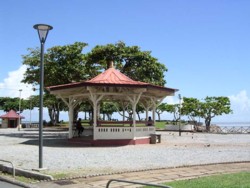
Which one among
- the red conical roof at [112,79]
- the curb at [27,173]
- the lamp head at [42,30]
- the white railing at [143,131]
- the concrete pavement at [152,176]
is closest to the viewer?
the concrete pavement at [152,176]

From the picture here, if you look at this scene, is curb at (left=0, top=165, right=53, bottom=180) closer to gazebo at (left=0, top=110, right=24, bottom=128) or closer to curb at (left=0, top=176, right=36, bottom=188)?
curb at (left=0, top=176, right=36, bottom=188)

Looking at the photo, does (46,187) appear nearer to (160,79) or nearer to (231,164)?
(231,164)

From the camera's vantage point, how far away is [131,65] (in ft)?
118

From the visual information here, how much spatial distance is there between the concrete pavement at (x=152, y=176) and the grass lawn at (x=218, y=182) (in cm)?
70

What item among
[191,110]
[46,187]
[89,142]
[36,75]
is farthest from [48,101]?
[46,187]

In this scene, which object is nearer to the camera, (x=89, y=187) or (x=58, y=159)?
(x=89, y=187)

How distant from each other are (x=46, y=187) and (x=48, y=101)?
5821 centimetres

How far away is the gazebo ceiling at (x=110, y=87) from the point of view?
22234mm

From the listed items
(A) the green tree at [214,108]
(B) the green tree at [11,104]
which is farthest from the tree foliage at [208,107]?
(B) the green tree at [11,104]

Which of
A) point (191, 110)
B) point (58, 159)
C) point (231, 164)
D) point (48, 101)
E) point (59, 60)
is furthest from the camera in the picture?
point (48, 101)

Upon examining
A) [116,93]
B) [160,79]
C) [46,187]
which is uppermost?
Answer: [160,79]

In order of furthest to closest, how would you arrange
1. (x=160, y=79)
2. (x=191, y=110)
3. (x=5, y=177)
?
(x=191, y=110) → (x=160, y=79) → (x=5, y=177)

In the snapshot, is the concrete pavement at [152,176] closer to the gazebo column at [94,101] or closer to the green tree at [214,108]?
the gazebo column at [94,101]

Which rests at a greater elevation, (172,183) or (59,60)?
(59,60)
